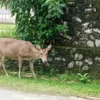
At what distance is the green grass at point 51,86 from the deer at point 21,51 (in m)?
0.54

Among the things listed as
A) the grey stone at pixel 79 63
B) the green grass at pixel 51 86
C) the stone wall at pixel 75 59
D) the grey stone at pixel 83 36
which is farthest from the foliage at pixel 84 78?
the grey stone at pixel 83 36

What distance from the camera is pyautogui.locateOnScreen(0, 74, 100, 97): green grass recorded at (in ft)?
29.1

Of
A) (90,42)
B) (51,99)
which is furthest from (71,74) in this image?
(51,99)

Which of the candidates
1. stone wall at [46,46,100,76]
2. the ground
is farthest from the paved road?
stone wall at [46,46,100,76]

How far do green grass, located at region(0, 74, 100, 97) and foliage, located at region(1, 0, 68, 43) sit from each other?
1429 millimetres

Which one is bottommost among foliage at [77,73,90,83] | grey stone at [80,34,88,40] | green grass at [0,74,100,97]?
green grass at [0,74,100,97]

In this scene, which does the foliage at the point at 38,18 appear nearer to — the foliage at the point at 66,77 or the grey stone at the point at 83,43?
the grey stone at the point at 83,43

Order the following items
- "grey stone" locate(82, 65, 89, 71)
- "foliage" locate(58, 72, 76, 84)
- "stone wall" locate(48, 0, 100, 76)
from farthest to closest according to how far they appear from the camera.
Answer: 1. "grey stone" locate(82, 65, 89, 71)
2. "stone wall" locate(48, 0, 100, 76)
3. "foliage" locate(58, 72, 76, 84)

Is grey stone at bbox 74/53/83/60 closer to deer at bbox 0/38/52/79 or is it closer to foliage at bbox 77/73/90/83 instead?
foliage at bbox 77/73/90/83

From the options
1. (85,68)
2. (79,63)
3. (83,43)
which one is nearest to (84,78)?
(85,68)

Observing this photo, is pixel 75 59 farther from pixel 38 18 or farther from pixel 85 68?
pixel 38 18

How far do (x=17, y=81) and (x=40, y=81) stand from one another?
65 cm

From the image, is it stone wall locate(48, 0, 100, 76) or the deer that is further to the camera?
stone wall locate(48, 0, 100, 76)

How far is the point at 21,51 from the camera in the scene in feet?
34.2
